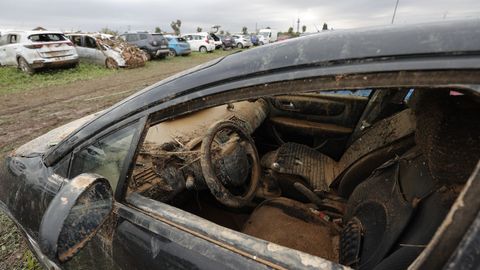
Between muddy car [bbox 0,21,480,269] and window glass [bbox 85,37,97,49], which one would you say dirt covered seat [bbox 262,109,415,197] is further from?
window glass [bbox 85,37,97,49]

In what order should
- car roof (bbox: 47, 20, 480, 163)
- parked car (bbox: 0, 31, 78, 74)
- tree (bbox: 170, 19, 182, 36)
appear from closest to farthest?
car roof (bbox: 47, 20, 480, 163), parked car (bbox: 0, 31, 78, 74), tree (bbox: 170, 19, 182, 36)

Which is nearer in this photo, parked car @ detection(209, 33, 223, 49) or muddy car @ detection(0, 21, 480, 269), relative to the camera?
muddy car @ detection(0, 21, 480, 269)

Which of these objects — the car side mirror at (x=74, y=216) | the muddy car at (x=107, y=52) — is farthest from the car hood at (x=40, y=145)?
the muddy car at (x=107, y=52)

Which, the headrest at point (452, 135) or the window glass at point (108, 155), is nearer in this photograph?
the headrest at point (452, 135)

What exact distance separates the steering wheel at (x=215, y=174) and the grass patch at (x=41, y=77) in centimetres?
1046

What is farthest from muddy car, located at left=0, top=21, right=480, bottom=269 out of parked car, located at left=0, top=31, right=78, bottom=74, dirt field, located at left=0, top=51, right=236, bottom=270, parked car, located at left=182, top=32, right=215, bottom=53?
parked car, located at left=182, top=32, right=215, bottom=53

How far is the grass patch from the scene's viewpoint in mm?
10594

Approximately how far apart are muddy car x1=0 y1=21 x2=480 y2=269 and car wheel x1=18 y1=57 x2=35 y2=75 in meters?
11.9

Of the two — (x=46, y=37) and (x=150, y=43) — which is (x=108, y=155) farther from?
A: (x=150, y=43)

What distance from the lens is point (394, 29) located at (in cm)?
100

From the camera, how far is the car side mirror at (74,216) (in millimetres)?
1117

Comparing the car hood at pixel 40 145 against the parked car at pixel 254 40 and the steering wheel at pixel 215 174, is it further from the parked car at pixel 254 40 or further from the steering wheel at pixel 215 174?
the parked car at pixel 254 40

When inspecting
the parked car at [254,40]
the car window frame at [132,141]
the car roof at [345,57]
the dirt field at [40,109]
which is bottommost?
the parked car at [254,40]

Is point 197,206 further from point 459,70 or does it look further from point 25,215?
point 459,70
